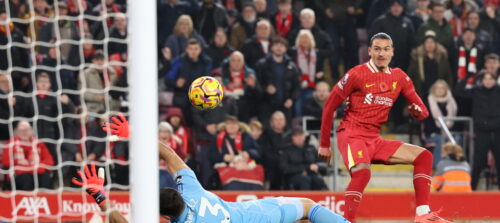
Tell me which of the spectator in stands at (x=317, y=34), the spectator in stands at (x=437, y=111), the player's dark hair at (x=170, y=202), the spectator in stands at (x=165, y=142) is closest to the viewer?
the player's dark hair at (x=170, y=202)

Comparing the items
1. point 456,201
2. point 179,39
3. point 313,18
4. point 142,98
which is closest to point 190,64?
point 179,39

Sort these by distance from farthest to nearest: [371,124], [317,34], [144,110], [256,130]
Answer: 1. [317,34]
2. [256,130]
3. [371,124]
4. [144,110]

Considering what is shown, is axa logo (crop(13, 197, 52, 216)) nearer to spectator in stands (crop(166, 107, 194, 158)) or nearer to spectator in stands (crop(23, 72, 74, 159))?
spectator in stands (crop(23, 72, 74, 159))

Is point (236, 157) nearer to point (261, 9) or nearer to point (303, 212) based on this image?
point (261, 9)

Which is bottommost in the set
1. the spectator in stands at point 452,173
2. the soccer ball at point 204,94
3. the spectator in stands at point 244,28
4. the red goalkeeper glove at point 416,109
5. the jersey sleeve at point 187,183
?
the spectator in stands at point 452,173

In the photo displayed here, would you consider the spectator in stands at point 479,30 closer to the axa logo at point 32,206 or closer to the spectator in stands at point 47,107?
the spectator in stands at point 47,107

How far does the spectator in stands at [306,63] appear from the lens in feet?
49.4

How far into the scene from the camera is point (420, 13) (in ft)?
52.7

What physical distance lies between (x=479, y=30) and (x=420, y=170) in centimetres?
677

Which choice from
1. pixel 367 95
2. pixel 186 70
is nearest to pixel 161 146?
pixel 367 95

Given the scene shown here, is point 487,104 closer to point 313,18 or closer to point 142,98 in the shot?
point 313,18

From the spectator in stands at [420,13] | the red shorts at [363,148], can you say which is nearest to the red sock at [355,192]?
the red shorts at [363,148]

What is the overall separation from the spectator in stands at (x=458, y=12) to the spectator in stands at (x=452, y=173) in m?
3.03

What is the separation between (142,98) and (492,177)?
933 cm
